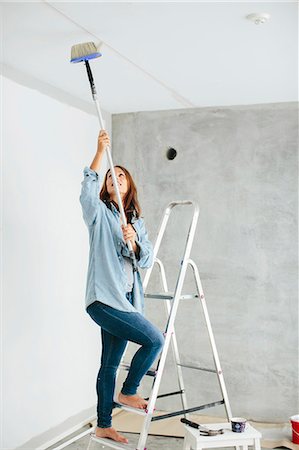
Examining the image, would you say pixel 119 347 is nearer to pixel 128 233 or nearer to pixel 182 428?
pixel 128 233

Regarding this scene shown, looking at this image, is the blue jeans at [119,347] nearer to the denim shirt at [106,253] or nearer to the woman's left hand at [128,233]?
the denim shirt at [106,253]

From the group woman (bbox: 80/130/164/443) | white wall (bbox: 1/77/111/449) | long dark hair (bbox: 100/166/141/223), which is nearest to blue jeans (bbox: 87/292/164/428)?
woman (bbox: 80/130/164/443)

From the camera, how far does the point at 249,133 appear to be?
4.90 m

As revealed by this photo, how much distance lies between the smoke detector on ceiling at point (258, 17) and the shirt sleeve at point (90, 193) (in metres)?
1.13

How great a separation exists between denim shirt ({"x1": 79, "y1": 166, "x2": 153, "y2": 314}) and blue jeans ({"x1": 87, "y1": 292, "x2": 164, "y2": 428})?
54 millimetres

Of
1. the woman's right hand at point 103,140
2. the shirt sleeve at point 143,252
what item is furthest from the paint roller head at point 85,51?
the shirt sleeve at point 143,252

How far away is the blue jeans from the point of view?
327 cm

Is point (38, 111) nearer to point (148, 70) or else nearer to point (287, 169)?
point (148, 70)

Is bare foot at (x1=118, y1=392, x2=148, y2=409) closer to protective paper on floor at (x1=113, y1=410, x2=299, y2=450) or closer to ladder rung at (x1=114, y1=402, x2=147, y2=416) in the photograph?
ladder rung at (x1=114, y1=402, x2=147, y2=416)

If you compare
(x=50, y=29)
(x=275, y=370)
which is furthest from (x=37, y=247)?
(x=275, y=370)

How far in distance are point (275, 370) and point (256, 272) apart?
0.78 meters

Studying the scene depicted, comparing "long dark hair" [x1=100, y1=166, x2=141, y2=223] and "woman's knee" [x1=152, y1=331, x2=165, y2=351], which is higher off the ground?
"long dark hair" [x1=100, y1=166, x2=141, y2=223]

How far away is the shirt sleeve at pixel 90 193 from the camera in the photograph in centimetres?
325

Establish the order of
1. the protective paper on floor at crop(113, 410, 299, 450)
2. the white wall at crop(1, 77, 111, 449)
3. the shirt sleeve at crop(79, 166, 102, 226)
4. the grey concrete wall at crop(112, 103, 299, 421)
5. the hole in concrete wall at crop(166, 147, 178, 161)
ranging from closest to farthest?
the shirt sleeve at crop(79, 166, 102, 226), the white wall at crop(1, 77, 111, 449), the protective paper on floor at crop(113, 410, 299, 450), the grey concrete wall at crop(112, 103, 299, 421), the hole in concrete wall at crop(166, 147, 178, 161)
